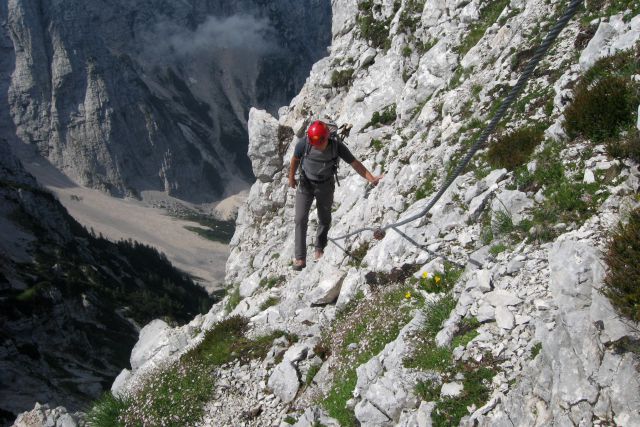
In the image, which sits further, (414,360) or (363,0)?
(363,0)

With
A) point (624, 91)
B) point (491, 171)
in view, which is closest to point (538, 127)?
point (491, 171)

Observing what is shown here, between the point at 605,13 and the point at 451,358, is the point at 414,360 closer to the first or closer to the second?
the point at 451,358

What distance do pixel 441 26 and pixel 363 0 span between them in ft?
34.6

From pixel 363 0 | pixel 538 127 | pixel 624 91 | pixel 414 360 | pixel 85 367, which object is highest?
pixel 363 0

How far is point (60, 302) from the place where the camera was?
112438 millimetres

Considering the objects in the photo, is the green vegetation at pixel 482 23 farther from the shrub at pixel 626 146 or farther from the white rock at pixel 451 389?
the white rock at pixel 451 389

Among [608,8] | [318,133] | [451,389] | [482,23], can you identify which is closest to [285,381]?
[451,389]

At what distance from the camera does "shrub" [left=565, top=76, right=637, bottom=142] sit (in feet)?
28.3

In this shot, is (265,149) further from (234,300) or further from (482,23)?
(482,23)

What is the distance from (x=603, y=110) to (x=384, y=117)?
51.1 ft

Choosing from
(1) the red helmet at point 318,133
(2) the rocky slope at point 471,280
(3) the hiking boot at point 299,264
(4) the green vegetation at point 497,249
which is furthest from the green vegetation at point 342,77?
(4) the green vegetation at point 497,249

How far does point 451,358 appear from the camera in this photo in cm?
672

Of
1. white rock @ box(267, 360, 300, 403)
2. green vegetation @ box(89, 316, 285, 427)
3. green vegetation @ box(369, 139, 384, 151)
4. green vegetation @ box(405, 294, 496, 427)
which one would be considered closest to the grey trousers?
green vegetation @ box(89, 316, 285, 427)

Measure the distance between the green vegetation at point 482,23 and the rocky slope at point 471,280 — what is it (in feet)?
0.29
